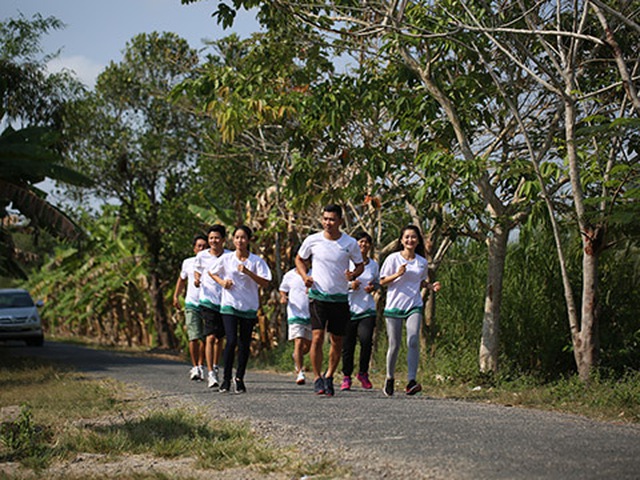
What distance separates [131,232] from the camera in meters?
31.8

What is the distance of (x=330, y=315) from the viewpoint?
11.7 metres

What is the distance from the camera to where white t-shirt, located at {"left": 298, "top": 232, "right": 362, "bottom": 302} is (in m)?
11.6

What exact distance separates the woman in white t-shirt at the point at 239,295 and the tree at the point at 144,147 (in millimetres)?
15408

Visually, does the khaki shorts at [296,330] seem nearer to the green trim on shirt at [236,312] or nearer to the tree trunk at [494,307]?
the green trim on shirt at [236,312]

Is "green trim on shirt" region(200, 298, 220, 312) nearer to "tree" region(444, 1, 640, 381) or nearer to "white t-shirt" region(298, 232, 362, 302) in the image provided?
"white t-shirt" region(298, 232, 362, 302)

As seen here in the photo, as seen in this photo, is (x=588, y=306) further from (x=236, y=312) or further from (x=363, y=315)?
(x=236, y=312)

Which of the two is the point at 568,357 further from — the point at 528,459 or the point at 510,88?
the point at 528,459

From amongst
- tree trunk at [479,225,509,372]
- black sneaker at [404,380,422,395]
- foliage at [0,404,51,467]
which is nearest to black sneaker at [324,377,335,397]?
black sneaker at [404,380,422,395]

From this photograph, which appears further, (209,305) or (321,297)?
(209,305)

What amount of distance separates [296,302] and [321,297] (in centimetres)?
188

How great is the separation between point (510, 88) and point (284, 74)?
3412 mm

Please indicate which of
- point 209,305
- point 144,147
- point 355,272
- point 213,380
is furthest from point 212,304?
point 144,147

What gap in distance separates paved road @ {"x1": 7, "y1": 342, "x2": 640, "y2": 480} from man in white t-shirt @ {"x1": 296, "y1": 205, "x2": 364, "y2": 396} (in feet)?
2.58

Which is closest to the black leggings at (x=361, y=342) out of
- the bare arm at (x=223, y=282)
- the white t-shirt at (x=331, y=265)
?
the white t-shirt at (x=331, y=265)
